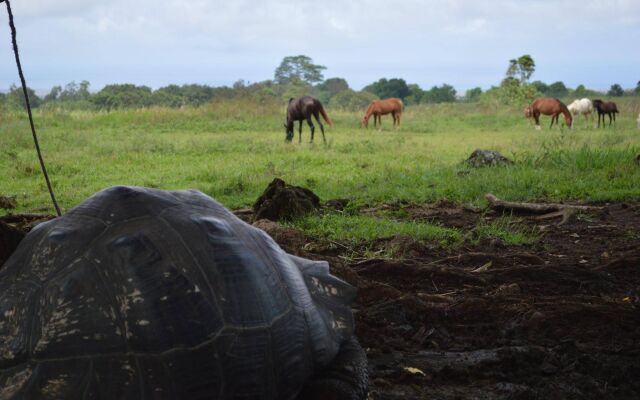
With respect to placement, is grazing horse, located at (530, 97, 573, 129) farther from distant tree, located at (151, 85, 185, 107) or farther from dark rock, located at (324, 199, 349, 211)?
dark rock, located at (324, 199, 349, 211)

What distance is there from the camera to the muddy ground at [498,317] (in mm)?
2891

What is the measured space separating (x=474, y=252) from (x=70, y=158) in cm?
968

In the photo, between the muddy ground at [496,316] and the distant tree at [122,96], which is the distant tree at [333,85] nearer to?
the distant tree at [122,96]

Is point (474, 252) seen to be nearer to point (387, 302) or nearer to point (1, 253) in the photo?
point (387, 302)

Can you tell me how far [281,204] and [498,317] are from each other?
3268 millimetres

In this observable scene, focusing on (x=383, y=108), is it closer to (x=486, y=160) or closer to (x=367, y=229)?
(x=486, y=160)

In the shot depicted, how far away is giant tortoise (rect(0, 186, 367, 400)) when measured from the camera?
6.29 feet

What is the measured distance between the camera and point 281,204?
6.52 metres

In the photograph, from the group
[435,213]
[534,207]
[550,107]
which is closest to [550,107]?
[550,107]

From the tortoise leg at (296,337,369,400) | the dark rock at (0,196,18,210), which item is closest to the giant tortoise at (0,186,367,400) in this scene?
the tortoise leg at (296,337,369,400)

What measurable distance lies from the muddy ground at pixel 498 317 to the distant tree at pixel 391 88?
5727 cm

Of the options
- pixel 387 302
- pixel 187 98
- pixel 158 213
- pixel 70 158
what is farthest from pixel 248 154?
pixel 187 98

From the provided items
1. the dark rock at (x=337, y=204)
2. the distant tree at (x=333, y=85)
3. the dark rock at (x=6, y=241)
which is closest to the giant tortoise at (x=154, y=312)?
the dark rock at (x=6, y=241)

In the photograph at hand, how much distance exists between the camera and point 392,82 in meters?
62.6
